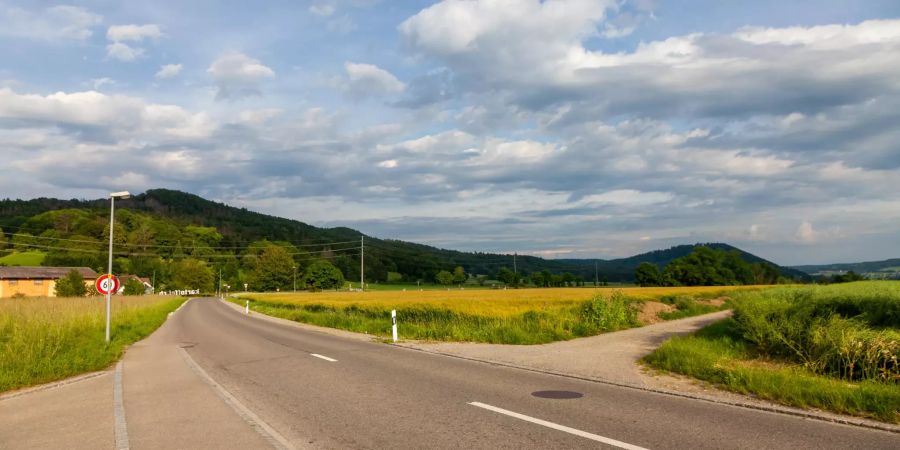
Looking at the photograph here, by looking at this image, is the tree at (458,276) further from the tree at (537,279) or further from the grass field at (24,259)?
the grass field at (24,259)

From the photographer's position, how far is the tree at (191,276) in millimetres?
140875

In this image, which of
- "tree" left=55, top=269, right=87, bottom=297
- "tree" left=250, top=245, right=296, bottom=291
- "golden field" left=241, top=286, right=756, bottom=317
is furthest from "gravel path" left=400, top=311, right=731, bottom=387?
"tree" left=250, top=245, right=296, bottom=291

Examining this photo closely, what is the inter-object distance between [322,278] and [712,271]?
3528 inches

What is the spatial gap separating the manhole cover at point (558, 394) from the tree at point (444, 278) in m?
145

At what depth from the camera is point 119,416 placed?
8.72 metres

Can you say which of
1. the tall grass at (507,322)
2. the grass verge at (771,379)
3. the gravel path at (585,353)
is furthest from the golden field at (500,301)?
the grass verge at (771,379)

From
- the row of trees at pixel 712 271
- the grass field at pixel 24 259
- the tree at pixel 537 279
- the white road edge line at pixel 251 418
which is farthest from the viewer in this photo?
the tree at pixel 537 279

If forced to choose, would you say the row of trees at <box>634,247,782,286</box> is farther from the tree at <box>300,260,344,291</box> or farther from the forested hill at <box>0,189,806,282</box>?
the tree at <box>300,260,344,291</box>

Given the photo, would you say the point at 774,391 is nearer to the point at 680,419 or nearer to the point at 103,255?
the point at 680,419

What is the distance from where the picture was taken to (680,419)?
7.39m

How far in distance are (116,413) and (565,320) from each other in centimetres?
1504

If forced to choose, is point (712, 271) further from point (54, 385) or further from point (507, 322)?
point (54, 385)

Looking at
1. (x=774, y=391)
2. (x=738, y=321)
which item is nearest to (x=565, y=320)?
(x=738, y=321)

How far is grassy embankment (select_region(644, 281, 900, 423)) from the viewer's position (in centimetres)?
802
